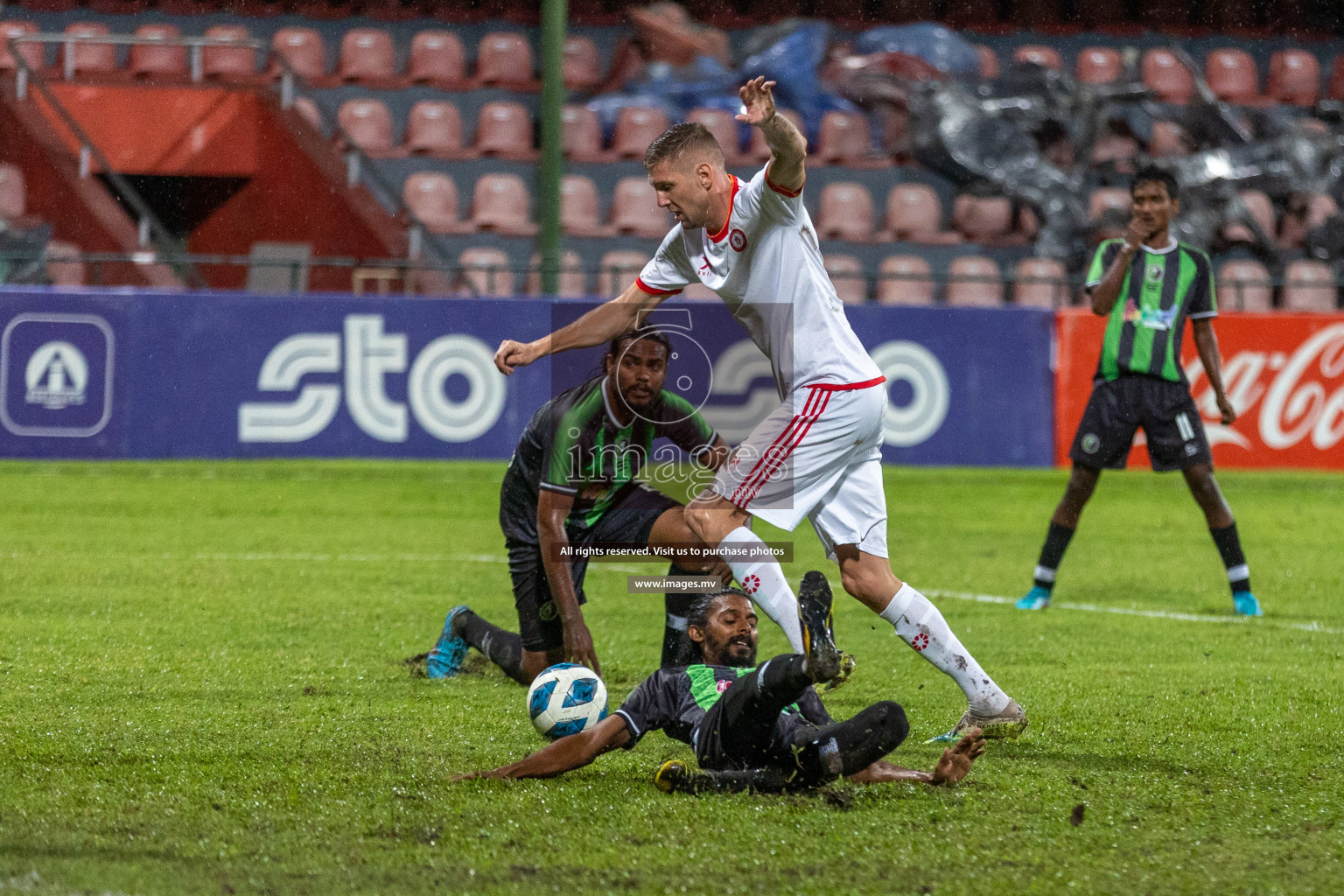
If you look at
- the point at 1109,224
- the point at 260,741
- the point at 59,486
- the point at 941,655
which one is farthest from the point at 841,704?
the point at 1109,224

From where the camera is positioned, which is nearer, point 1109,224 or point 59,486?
point 59,486

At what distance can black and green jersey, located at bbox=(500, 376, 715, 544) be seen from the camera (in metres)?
5.20

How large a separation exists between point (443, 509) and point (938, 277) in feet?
20.0

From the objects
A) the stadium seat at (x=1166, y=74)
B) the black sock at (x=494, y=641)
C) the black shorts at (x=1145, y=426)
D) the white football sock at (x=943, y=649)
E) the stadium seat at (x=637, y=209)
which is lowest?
the black sock at (x=494, y=641)

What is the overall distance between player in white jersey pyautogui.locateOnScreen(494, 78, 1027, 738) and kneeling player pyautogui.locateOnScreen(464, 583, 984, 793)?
46 cm

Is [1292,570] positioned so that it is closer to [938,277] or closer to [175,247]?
[938,277]

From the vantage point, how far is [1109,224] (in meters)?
18.1

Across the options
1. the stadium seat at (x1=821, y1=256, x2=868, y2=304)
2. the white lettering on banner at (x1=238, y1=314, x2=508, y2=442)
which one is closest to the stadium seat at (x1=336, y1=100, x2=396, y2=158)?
the stadium seat at (x1=821, y1=256, x2=868, y2=304)

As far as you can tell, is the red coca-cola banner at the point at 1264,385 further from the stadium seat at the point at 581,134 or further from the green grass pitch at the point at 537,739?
the stadium seat at the point at 581,134

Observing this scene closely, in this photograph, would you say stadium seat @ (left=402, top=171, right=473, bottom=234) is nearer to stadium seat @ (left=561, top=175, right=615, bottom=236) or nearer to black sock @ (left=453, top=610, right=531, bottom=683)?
stadium seat @ (left=561, top=175, right=615, bottom=236)

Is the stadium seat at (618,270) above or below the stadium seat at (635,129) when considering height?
below

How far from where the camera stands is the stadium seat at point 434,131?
59.6 ft

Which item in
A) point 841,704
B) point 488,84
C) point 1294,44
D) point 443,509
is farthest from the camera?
point 1294,44

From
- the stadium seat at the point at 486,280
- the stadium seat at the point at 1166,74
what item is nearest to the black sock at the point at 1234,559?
the stadium seat at the point at 486,280
